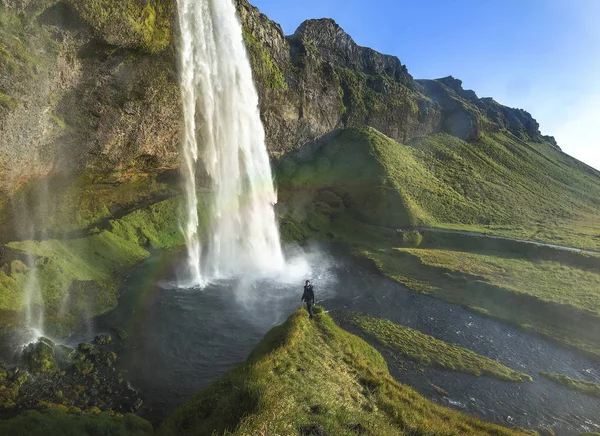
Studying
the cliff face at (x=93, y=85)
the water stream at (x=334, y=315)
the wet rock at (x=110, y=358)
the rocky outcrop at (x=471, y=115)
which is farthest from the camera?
the rocky outcrop at (x=471, y=115)

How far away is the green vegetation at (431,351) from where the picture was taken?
2462 centimetres

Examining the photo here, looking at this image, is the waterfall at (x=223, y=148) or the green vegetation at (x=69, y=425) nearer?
the green vegetation at (x=69, y=425)

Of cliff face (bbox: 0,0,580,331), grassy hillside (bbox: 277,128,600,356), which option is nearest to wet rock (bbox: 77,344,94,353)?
cliff face (bbox: 0,0,580,331)

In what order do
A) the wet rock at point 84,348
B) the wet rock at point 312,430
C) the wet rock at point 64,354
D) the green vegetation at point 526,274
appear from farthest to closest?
the green vegetation at point 526,274 → the wet rock at point 84,348 → the wet rock at point 64,354 → the wet rock at point 312,430

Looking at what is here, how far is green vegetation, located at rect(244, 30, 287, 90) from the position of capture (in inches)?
2292

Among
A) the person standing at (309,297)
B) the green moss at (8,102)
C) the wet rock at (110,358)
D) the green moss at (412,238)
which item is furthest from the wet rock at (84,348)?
the green moss at (412,238)

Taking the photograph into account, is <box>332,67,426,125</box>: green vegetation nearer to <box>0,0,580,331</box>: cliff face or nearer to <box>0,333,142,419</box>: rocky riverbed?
<box>0,0,580,331</box>: cliff face

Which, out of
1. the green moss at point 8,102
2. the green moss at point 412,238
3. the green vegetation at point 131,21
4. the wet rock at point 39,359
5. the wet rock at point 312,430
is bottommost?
the wet rock at point 39,359

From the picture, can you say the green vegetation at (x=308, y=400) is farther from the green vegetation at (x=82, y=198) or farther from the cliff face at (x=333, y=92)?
the cliff face at (x=333, y=92)

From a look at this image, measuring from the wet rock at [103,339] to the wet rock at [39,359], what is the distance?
10.4ft

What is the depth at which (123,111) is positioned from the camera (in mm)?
35812

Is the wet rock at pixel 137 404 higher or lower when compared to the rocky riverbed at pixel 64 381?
lower

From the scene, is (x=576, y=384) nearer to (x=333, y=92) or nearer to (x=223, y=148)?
(x=223, y=148)

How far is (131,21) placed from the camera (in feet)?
104
